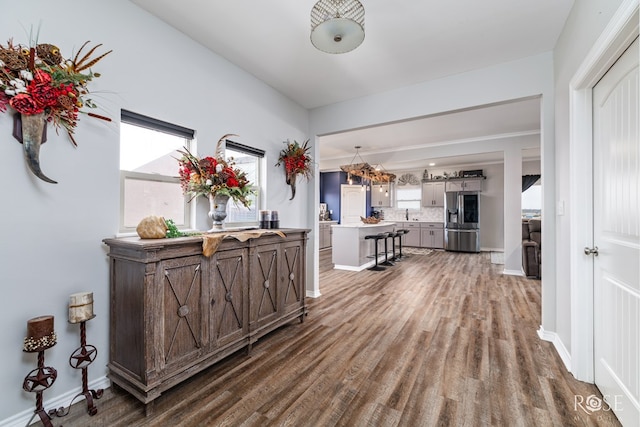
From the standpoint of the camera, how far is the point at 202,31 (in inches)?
95.7

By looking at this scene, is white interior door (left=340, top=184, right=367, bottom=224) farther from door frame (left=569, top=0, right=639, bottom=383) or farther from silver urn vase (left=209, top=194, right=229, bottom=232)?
door frame (left=569, top=0, right=639, bottom=383)

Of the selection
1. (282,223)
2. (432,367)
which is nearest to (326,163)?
(282,223)

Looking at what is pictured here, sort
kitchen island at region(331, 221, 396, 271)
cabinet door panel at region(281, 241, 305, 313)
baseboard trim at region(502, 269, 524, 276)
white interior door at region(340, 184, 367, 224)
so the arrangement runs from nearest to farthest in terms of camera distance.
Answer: cabinet door panel at region(281, 241, 305, 313) → baseboard trim at region(502, 269, 524, 276) → kitchen island at region(331, 221, 396, 271) → white interior door at region(340, 184, 367, 224)

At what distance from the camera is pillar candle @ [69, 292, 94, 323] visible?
165cm

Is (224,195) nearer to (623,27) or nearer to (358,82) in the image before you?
(358,82)

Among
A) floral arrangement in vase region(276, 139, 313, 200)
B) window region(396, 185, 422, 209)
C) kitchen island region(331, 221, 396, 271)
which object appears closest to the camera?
floral arrangement in vase region(276, 139, 313, 200)

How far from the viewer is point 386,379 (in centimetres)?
204

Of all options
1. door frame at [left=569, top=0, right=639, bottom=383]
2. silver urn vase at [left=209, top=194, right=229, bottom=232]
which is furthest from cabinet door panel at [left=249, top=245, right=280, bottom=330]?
door frame at [left=569, top=0, right=639, bottom=383]

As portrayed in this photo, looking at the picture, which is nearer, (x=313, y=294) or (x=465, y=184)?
(x=313, y=294)

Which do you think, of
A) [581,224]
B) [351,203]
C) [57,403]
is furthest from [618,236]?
[351,203]

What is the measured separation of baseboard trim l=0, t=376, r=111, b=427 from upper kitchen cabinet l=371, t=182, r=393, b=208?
870cm

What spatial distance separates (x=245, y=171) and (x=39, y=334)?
88.6 inches

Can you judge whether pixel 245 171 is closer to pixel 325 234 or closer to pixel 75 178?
pixel 75 178

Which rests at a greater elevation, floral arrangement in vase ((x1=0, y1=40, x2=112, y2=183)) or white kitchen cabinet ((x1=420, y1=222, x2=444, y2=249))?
floral arrangement in vase ((x1=0, y1=40, x2=112, y2=183))
